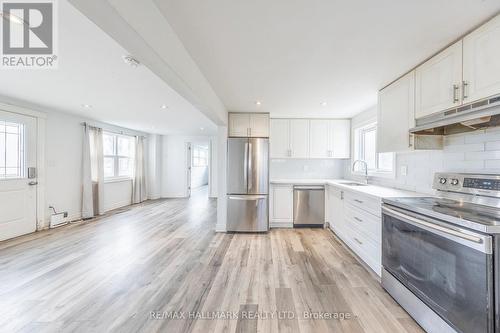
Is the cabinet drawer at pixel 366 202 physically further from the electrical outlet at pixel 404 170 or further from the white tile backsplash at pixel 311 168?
the white tile backsplash at pixel 311 168

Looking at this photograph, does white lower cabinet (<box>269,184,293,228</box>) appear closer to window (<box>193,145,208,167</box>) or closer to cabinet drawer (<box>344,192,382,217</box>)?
cabinet drawer (<box>344,192,382,217</box>)

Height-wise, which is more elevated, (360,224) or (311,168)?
(311,168)

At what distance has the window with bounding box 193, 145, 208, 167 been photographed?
1041 cm

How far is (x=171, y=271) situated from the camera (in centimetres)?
249

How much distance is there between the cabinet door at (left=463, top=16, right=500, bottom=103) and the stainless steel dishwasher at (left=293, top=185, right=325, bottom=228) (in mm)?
2763

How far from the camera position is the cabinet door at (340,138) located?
14.4 feet

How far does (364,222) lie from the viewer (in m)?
2.62

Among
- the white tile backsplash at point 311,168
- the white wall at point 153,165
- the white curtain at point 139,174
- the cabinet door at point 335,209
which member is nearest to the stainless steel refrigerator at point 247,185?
the white tile backsplash at point 311,168

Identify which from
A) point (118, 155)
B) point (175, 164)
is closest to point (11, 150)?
point (118, 155)

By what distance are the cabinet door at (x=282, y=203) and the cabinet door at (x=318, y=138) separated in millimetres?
953

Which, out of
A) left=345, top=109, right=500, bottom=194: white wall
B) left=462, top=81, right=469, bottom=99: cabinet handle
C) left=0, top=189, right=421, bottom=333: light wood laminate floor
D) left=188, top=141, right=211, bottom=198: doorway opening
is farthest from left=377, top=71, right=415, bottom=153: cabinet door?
left=188, top=141, right=211, bottom=198: doorway opening

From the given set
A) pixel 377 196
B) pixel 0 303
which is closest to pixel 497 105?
pixel 377 196

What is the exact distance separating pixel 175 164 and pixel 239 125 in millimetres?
4320

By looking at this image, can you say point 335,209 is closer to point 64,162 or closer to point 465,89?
point 465,89
